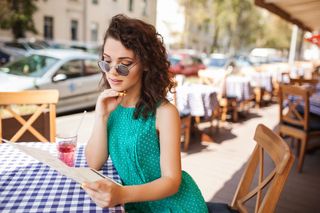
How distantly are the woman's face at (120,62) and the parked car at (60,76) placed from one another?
5.25 metres

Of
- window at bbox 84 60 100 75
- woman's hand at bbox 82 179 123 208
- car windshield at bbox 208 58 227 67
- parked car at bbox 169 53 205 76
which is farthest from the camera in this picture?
car windshield at bbox 208 58 227 67

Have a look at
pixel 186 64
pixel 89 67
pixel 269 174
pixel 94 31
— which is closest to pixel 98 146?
pixel 269 174

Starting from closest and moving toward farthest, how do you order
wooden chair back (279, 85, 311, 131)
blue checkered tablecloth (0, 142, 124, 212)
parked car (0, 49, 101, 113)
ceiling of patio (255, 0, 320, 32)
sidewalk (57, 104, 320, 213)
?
1. blue checkered tablecloth (0, 142, 124, 212)
2. sidewalk (57, 104, 320, 213)
3. wooden chair back (279, 85, 311, 131)
4. ceiling of patio (255, 0, 320, 32)
5. parked car (0, 49, 101, 113)

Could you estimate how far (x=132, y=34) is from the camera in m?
1.55

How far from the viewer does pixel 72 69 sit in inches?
296

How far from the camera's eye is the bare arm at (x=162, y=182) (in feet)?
3.78

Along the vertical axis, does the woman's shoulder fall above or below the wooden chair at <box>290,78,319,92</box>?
above

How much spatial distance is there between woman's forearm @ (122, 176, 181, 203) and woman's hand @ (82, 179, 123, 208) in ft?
0.26

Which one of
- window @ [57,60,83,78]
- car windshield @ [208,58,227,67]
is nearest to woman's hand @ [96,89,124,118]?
window @ [57,60,83,78]

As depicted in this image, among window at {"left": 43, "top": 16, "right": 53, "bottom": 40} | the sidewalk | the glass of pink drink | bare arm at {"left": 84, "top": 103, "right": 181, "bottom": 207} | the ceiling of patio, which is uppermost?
window at {"left": 43, "top": 16, "right": 53, "bottom": 40}

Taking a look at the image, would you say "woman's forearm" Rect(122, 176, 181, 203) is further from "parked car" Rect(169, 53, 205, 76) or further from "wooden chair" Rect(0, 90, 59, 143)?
"parked car" Rect(169, 53, 205, 76)

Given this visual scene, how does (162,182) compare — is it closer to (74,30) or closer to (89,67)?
(89,67)

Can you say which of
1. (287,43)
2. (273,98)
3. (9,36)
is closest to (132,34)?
(273,98)

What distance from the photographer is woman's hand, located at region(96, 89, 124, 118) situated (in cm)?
172
